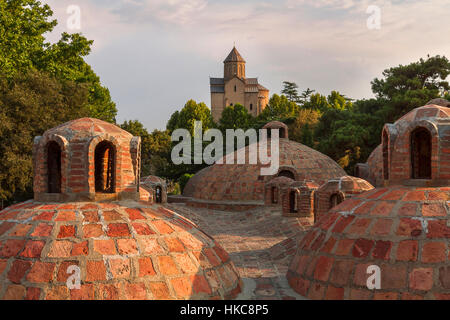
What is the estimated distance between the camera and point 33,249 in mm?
4590

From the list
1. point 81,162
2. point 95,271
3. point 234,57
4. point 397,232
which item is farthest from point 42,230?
point 234,57

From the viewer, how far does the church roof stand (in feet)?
191

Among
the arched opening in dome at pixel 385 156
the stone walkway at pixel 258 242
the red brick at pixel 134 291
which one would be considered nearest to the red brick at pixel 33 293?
the red brick at pixel 134 291

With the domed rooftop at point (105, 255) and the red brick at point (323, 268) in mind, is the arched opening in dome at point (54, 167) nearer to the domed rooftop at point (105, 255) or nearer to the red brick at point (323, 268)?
the domed rooftop at point (105, 255)

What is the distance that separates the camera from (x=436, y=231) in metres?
4.96

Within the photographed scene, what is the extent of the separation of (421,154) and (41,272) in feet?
17.8

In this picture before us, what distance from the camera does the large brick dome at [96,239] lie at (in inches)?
172

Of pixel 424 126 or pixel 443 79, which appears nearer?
pixel 424 126

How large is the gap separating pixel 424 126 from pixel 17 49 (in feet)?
59.9

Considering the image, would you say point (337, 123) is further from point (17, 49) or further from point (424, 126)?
point (424, 126)

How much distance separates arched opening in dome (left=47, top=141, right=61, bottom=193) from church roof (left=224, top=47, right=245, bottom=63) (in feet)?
178

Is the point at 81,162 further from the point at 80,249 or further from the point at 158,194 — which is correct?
the point at 158,194
